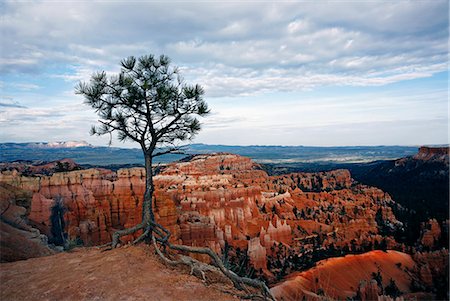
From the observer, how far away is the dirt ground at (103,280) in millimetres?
5598

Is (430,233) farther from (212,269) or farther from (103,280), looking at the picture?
(103,280)

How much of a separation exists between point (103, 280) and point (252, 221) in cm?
4180

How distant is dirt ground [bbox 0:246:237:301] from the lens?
560 centimetres

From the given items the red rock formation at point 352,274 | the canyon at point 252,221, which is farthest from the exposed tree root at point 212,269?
the red rock formation at point 352,274

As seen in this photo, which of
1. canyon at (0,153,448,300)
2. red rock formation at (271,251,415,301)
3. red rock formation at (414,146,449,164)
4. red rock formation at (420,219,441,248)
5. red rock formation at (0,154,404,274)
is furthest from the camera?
red rock formation at (414,146,449,164)

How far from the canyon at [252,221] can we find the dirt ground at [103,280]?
942 cm

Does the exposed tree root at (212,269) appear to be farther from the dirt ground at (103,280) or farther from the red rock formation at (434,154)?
the red rock formation at (434,154)

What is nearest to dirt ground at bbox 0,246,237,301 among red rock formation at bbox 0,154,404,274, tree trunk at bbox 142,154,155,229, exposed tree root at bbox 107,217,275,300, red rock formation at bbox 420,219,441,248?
exposed tree root at bbox 107,217,275,300

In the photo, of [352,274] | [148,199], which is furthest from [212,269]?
[352,274]

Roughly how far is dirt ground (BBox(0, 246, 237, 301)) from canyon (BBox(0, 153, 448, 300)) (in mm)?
9416

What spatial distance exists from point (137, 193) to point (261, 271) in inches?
571

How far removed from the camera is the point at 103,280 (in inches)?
236

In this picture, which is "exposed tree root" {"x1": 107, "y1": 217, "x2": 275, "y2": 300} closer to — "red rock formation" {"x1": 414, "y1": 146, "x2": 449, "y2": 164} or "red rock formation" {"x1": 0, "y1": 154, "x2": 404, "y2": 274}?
"red rock formation" {"x1": 0, "y1": 154, "x2": 404, "y2": 274}

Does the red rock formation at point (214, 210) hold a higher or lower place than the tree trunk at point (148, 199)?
lower
